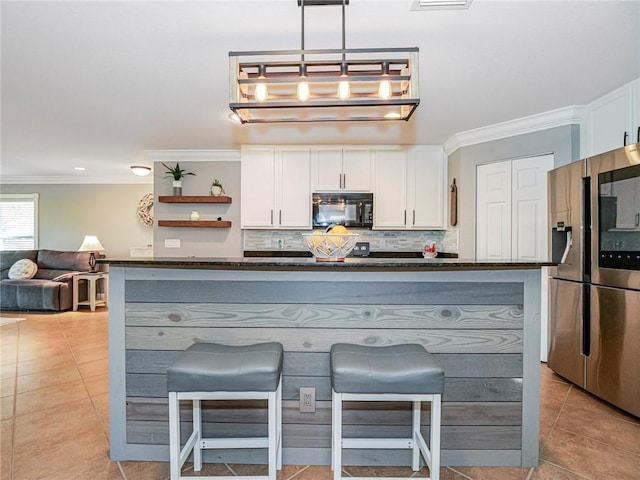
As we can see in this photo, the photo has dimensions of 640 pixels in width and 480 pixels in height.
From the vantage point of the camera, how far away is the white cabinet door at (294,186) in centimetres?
423

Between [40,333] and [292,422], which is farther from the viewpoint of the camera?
[40,333]

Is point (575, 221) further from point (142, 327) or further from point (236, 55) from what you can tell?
point (142, 327)

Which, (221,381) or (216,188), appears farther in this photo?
(216,188)

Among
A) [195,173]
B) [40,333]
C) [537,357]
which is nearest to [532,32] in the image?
[537,357]

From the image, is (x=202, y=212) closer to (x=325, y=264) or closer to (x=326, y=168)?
(x=326, y=168)

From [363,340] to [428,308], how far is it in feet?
1.22

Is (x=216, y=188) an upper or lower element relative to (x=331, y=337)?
upper

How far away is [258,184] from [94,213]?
4183 mm

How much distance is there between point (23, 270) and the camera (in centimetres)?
550

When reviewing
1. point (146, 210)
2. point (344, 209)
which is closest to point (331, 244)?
point (344, 209)

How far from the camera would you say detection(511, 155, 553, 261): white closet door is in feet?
10.5

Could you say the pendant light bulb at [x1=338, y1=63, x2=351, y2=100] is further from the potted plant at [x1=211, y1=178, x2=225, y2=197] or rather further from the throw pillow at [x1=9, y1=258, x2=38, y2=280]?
the throw pillow at [x1=9, y1=258, x2=38, y2=280]

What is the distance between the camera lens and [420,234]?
4.47 m

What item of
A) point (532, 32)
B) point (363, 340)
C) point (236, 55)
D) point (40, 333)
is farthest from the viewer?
point (40, 333)
